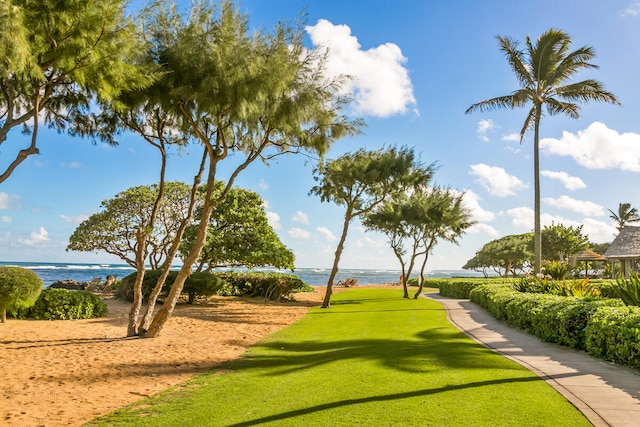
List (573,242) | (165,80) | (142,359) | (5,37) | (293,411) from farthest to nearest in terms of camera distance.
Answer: (573,242) → (165,80) → (142,359) → (5,37) → (293,411)

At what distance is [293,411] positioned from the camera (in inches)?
209

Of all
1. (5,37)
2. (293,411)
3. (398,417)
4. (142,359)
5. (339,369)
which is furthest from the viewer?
(142,359)

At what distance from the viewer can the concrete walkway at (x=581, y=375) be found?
16.3ft

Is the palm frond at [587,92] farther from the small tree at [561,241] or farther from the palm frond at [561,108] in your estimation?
the small tree at [561,241]

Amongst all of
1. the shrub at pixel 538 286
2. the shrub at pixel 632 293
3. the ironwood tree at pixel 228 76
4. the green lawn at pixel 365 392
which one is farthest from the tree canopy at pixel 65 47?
the shrub at pixel 538 286

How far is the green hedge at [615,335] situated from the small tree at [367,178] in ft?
43.9

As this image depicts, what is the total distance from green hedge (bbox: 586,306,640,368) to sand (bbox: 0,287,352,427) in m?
7.22

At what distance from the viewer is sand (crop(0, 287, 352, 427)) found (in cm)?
588

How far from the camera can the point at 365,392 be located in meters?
5.99

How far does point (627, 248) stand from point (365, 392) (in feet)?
106

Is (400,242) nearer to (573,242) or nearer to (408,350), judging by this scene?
(408,350)

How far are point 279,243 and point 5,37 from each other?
1779 cm

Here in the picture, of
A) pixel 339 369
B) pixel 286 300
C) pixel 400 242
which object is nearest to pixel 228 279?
pixel 286 300

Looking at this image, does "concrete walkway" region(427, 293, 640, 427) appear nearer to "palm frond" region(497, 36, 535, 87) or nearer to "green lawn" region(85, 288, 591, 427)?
"green lawn" region(85, 288, 591, 427)
